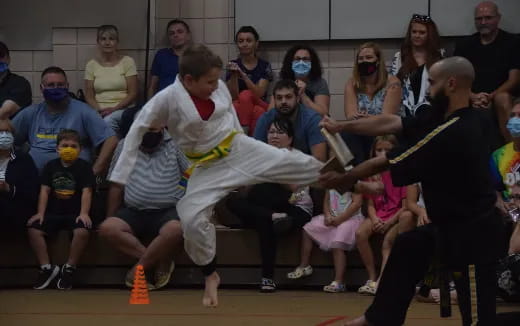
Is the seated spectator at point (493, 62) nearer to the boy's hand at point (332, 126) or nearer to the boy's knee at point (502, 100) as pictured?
the boy's knee at point (502, 100)

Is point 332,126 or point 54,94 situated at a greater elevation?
point 54,94

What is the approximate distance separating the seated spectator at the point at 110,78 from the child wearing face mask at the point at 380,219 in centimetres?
330

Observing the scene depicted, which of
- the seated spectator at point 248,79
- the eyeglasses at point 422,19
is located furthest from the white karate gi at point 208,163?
the eyeglasses at point 422,19

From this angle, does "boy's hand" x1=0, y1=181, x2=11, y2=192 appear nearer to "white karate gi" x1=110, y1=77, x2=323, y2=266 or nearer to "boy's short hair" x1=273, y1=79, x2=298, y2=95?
"boy's short hair" x1=273, y1=79, x2=298, y2=95

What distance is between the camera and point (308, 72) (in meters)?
10.4

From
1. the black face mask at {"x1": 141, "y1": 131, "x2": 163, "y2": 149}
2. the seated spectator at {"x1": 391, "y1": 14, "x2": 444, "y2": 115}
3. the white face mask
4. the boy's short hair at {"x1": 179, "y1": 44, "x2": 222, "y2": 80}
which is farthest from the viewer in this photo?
the seated spectator at {"x1": 391, "y1": 14, "x2": 444, "y2": 115}

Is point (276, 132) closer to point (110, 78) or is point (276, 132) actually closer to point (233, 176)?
point (233, 176)

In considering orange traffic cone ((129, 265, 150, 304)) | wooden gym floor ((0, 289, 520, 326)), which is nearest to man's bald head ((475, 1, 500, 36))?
wooden gym floor ((0, 289, 520, 326))

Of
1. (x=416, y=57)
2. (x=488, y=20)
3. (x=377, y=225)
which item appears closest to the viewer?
(x=377, y=225)

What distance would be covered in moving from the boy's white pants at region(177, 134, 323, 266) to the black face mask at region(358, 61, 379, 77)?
3.03m

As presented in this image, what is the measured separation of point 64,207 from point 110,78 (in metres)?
2.07

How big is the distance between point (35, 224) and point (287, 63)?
119 inches

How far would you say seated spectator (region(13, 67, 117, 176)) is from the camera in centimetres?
1012

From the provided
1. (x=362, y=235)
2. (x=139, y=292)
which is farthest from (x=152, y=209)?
(x=362, y=235)
